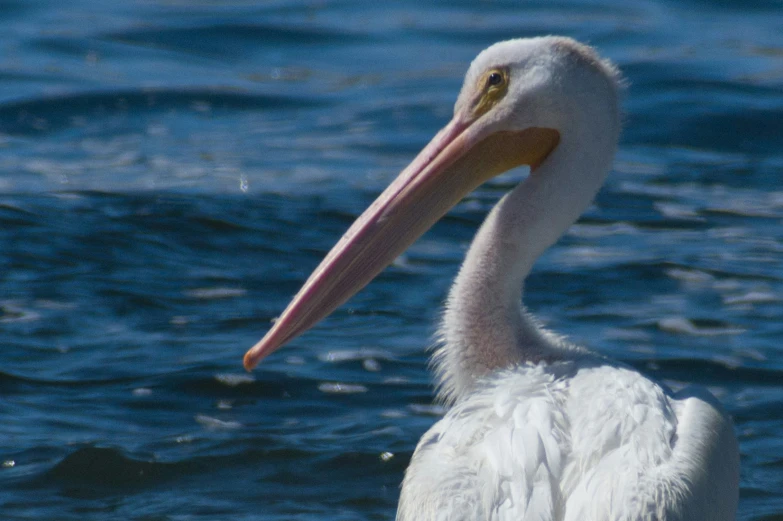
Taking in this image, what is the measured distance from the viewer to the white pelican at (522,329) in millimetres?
2832

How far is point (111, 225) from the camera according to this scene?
634 centimetres

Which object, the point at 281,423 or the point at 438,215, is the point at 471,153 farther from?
the point at 281,423

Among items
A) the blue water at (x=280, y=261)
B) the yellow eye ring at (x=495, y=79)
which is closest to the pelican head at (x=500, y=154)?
the yellow eye ring at (x=495, y=79)

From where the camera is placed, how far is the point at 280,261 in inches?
242

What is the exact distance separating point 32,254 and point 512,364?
3330 mm

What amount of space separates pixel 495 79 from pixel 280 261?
2.90 meters

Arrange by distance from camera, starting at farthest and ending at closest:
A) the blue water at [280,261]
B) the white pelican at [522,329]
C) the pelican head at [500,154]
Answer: the blue water at [280,261] < the pelican head at [500,154] < the white pelican at [522,329]

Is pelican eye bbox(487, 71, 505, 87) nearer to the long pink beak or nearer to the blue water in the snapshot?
the long pink beak

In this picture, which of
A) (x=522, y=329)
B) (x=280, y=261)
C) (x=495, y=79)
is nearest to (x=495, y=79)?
(x=495, y=79)

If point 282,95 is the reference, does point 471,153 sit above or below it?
above

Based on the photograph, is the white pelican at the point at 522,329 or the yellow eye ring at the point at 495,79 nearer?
the white pelican at the point at 522,329

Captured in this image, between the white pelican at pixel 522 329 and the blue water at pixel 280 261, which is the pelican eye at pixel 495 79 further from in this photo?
the blue water at pixel 280 261

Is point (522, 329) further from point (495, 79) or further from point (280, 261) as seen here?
point (280, 261)

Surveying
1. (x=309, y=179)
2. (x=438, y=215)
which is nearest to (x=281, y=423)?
(x=438, y=215)
